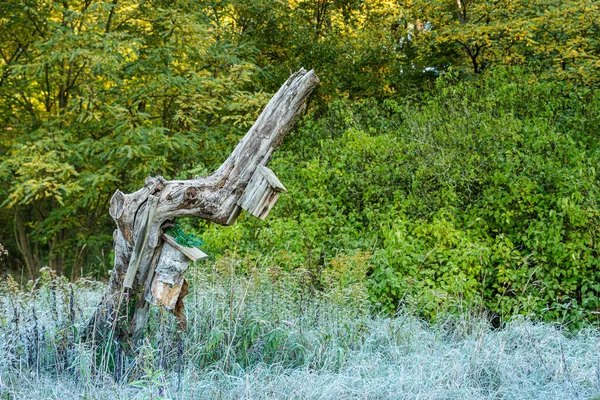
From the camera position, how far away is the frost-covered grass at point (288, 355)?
389cm

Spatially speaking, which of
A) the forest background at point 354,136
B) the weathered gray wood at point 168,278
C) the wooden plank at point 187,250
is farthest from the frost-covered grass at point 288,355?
the wooden plank at point 187,250

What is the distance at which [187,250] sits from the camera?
13.5 ft

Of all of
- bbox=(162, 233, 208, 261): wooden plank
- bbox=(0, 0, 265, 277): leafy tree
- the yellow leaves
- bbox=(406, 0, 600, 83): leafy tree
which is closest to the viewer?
bbox=(162, 233, 208, 261): wooden plank

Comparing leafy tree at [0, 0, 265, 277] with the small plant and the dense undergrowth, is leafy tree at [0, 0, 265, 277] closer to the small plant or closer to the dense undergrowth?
the dense undergrowth

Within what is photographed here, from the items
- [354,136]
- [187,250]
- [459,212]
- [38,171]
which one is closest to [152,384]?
[187,250]

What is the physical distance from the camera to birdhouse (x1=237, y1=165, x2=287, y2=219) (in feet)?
13.4

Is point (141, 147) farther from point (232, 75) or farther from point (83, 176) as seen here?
point (232, 75)

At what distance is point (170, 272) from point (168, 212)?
15.3 inches

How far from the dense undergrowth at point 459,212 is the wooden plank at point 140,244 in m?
1.76

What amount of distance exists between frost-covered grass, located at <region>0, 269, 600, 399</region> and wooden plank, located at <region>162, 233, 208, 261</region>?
18.1 inches

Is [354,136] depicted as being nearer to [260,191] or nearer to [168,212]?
[260,191]

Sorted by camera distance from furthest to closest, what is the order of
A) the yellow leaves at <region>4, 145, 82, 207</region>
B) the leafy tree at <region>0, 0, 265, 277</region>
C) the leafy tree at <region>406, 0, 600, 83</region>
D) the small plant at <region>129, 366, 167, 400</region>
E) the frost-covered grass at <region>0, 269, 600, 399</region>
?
the leafy tree at <region>406, 0, 600, 83</region> → the leafy tree at <region>0, 0, 265, 277</region> → the yellow leaves at <region>4, 145, 82, 207</region> → the frost-covered grass at <region>0, 269, 600, 399</region> → the small plant at <region>129, 366, 167, 400</region>

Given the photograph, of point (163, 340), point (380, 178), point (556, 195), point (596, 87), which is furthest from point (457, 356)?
point (596, 87)

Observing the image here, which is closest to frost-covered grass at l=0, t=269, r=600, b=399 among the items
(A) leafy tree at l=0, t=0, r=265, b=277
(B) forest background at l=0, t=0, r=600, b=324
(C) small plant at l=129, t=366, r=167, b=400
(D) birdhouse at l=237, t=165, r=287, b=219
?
(C) small plant at l=129, t=366, r=167, b=400
